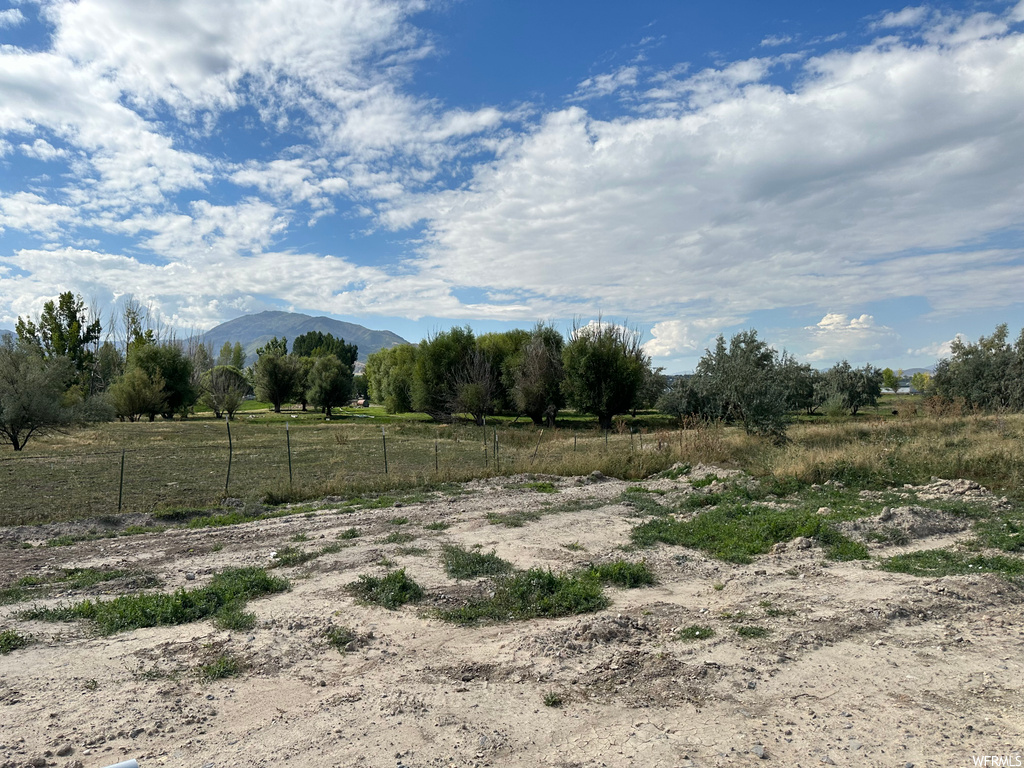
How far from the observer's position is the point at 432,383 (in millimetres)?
58969

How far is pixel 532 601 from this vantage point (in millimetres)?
6684

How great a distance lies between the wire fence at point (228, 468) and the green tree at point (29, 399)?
1.44 m

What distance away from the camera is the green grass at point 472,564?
7.95 meters

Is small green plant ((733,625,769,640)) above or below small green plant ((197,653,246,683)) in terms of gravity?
above

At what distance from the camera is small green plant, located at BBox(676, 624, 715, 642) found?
561cm

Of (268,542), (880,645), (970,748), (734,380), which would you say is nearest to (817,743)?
(970,748)

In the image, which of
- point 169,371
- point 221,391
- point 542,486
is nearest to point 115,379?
point 169,371

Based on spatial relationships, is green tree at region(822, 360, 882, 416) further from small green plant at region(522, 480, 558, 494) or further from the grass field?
small green plant at region(522, 480, 558, 494)

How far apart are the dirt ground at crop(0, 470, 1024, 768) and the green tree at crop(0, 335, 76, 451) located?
3009 centimetres

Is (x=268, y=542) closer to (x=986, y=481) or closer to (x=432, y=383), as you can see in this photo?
(x=986, y=481)

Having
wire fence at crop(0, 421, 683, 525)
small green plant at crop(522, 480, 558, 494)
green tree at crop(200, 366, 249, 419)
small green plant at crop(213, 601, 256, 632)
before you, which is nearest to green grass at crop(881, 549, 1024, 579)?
small green plant at crop(213, 601, 256, 632)

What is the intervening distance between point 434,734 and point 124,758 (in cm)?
208

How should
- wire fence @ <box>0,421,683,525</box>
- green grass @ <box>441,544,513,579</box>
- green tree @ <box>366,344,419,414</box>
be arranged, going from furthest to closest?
1. green tree @ <box>366,344,419,414</box>
2. wire fence @ <box>0,421,683,525</box>
3. green grass @ <box>441,544,513,579</box>

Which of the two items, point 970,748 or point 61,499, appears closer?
point 970,748
